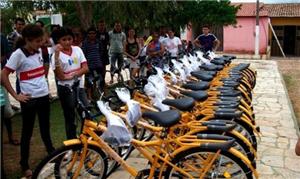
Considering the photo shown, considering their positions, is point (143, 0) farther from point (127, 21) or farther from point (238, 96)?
point (238, 96)

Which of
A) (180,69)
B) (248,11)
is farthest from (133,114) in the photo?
(248,11)

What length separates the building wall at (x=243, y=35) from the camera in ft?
87.4

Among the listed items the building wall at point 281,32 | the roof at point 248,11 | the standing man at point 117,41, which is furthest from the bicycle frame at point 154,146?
the building wall at point 281,32

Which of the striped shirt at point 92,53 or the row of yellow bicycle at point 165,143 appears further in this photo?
the striped shirt at point 92,53

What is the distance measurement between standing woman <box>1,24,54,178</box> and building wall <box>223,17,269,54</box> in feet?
A: 77.4

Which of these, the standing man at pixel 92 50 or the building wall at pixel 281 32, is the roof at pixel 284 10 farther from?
the standing man at pixel 92 50

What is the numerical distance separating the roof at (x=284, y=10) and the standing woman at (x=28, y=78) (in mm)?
25566

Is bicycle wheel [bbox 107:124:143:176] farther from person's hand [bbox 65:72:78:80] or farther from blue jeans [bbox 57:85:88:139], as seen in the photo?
person's hand [bbox 65:72:78:80]

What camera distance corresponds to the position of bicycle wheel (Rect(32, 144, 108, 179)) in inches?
137

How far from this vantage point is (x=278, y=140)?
5.76 meters

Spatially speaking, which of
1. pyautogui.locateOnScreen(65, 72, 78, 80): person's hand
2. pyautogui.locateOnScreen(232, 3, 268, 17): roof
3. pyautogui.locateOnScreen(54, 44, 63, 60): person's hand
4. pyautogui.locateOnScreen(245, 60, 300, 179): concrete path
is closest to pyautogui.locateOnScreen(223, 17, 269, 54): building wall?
pyautogui.locateOnScreen(232, 3, 268, 17): roof

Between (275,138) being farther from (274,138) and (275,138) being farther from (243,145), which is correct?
(243,145)

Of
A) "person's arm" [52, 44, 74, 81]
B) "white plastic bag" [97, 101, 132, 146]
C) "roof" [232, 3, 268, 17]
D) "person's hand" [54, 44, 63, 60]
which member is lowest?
"white plastic bag" [97, 101, 132, 146]

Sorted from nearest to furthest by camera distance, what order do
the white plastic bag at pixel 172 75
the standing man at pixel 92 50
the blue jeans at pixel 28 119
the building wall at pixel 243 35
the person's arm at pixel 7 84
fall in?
1. the person's arm at pixel 7 84
2. the blue jeans at pixel 28 119
3. the white plastic bag at pixel 172 75
4. the standing man at pixel 92 50
5. the building wall at pixel 243 35
